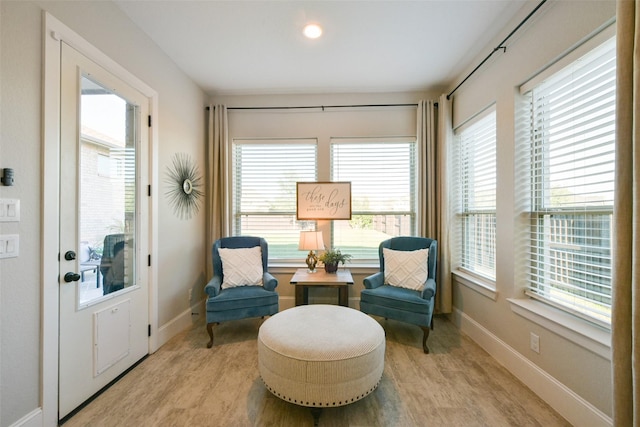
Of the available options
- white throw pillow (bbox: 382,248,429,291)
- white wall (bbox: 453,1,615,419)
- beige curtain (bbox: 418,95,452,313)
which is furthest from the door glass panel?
white wall (bbox: 453,1,615,419)

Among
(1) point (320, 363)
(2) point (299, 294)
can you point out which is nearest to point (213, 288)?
(2) point (299, 294)

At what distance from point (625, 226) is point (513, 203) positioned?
3.52 ft

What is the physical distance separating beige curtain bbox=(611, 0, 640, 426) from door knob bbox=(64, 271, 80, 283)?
288cm

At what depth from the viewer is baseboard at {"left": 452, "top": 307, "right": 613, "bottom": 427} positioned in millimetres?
1492

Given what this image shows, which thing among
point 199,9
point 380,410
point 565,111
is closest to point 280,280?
point 380,410

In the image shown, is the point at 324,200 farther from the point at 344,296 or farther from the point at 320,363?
the point at 320,363

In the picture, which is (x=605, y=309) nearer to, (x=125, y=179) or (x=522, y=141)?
(x=522, y=141)

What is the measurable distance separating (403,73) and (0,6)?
3.09m

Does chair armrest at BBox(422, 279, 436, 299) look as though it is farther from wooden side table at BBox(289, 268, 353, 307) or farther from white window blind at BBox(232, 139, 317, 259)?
white window blind at BBox(232, 139, 317, 259)

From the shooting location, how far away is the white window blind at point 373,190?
11.4 ft

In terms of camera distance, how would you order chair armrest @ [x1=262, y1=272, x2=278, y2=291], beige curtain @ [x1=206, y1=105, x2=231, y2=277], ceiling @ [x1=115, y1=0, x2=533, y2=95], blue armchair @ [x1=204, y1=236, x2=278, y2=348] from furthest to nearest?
beige curtain @ [x1=206, y1=105, x2=231, y2=277] → chair armrest @ [x1=262, y1=272, x2=278, y2=291] → blue armchair @ [x1=204, y1=236, x2=278, y2=348] → ceiling @ [x1=115, y1=0, x2=533, y2=95]

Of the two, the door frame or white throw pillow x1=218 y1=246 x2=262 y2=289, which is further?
white throw pillow x1=218 y1=246 x2=262 y2=289

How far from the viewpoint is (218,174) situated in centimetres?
340

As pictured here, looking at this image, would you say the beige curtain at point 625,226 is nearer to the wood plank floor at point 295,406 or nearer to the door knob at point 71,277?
the wood plank floor at point 295,406
